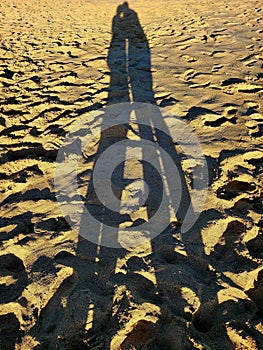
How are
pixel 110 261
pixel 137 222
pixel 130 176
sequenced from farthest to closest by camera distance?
1. pixel 130 176
2. pixel 137 222
3. pixel 110 261

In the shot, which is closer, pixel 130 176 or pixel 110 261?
pixel 110 261

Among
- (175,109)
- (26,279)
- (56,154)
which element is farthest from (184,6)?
(26,279)

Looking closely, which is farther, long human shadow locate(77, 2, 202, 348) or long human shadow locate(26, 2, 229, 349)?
long human shadow locate(77, 2, 202, 348)

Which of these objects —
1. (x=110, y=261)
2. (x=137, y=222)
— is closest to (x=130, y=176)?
(x=137, y=222)

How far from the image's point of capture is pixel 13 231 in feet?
8.77

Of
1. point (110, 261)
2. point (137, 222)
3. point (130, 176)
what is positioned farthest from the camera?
point (130, 176)

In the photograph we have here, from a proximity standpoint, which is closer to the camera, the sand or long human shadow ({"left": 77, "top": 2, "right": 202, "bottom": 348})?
the sand

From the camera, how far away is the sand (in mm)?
2008

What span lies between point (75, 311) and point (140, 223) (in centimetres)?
93

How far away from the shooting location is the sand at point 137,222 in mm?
2008

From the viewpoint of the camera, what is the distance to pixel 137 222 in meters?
2.72

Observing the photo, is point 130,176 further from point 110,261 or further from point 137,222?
point 110,261

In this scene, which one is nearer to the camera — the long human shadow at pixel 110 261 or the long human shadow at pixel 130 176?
the long human shadow at pixel 110 261

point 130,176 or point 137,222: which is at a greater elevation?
point 130,176
